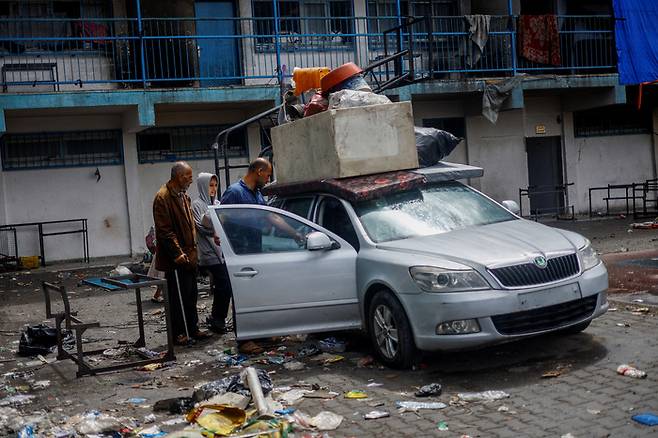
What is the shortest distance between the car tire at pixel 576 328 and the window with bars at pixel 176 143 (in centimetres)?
1312

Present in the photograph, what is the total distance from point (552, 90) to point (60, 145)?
40.3 ft

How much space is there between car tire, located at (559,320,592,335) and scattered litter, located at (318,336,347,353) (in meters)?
1.98

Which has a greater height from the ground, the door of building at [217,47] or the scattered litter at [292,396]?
the door of building at [217,47]

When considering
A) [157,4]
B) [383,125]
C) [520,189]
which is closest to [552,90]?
[520,189]

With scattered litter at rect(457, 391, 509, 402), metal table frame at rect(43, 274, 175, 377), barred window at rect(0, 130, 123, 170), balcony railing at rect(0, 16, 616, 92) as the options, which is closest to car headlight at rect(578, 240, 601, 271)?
scattered litter at rect(457, 391, 509, 402)

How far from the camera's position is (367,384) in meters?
6.46

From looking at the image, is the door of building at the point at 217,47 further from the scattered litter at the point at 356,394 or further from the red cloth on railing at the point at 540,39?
the scattered litter at the point at 356,394

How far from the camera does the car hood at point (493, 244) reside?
646cm

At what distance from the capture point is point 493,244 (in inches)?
265

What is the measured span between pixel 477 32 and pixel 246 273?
45.7 feet

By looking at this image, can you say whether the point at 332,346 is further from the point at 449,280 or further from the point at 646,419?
the point at 646,419

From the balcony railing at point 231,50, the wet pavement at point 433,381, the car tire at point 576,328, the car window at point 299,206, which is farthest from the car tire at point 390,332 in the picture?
the balcony railing at point 231,50

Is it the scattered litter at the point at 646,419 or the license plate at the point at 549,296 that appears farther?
the license plate at the point at 549,296

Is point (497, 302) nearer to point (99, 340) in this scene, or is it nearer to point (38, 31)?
point (99, 340)
